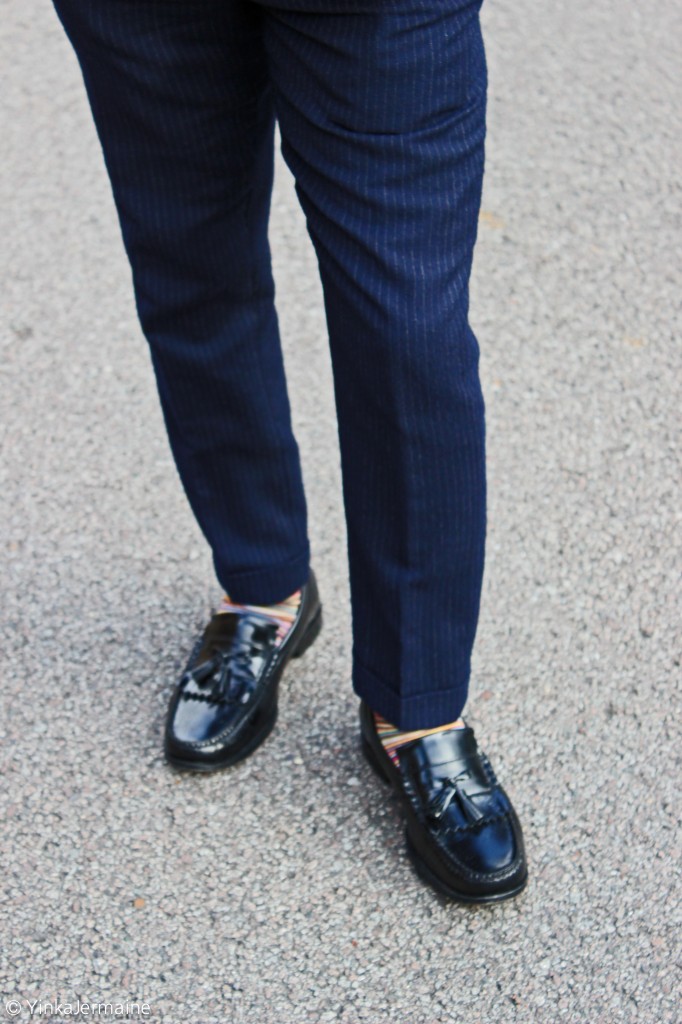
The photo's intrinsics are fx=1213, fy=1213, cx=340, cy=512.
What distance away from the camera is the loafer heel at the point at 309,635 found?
1.97 metres

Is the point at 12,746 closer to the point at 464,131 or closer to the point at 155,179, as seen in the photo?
the point at 155,179

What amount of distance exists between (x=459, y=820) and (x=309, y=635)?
1.54 ft

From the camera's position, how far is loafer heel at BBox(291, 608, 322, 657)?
1.97 metres

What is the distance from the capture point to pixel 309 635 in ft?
6.52

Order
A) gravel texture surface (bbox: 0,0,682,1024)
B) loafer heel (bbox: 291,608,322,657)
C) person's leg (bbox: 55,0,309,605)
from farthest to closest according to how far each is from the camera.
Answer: loafer heel (bbox: 291,608,322,657), gravel texture surface (bbox: 0,0,682,1024), person's leg (bbox: 55,0,309,605)

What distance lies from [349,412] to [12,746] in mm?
826

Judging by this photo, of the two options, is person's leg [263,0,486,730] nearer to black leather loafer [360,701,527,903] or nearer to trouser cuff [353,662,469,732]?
trouser cuff [353,662,469,732]

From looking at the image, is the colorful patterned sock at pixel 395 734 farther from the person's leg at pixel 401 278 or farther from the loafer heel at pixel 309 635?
the loafer heel at pixel 309 635

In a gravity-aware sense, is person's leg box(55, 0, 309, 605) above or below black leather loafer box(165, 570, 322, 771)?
above

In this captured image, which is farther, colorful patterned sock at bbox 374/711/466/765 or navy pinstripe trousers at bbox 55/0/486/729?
colorful patterned sock at bbox 374/711/466/765

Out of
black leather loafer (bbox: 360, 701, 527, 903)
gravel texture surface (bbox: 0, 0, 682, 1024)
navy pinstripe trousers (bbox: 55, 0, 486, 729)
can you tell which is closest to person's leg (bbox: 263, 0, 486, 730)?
navy pinstripe trousers (bbox: 55, 0, 486, 729)

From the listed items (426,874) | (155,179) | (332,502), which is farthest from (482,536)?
(332,502)

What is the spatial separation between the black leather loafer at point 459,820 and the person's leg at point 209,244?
39 centimetres

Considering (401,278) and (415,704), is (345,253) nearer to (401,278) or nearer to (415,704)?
(401,278)
